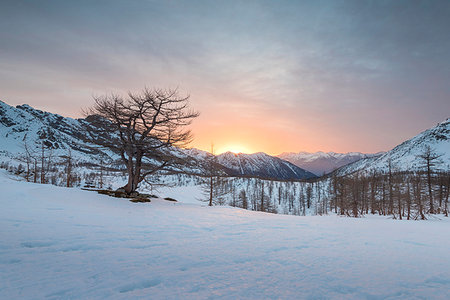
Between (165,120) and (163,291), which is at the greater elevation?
(165,120)

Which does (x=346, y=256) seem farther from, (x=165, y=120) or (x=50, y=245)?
(x=165, y=120)

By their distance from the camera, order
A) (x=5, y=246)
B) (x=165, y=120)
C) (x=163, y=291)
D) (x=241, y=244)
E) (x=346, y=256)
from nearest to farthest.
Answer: (x=163, y=291), (x=5, y=246), (x=346, y=256), (x=241, y=244), (x=165, y=120)

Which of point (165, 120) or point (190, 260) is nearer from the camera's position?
point (190, 260)

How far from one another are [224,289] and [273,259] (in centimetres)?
213

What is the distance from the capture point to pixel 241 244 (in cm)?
614

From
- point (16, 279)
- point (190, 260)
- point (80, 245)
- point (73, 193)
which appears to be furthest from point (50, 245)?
point (73, 193)

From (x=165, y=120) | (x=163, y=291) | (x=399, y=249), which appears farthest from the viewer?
(x=165, y=120)

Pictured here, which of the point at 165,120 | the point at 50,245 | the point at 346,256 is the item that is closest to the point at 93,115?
the point at 165,120

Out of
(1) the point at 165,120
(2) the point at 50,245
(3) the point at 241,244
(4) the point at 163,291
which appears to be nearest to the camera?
(4) the point at 163,291

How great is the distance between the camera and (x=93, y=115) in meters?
16.7

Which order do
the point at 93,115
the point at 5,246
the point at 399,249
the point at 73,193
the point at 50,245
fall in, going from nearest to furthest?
the point at 5,246 → the point at 50,245 → the point at 399,249 → the point at 73,193 → the point at 93,115

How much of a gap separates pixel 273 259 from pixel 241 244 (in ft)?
5.02

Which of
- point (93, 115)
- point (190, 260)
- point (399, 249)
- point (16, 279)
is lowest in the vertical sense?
point (399, 249)

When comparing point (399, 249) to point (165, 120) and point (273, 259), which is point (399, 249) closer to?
point (273, 259)
